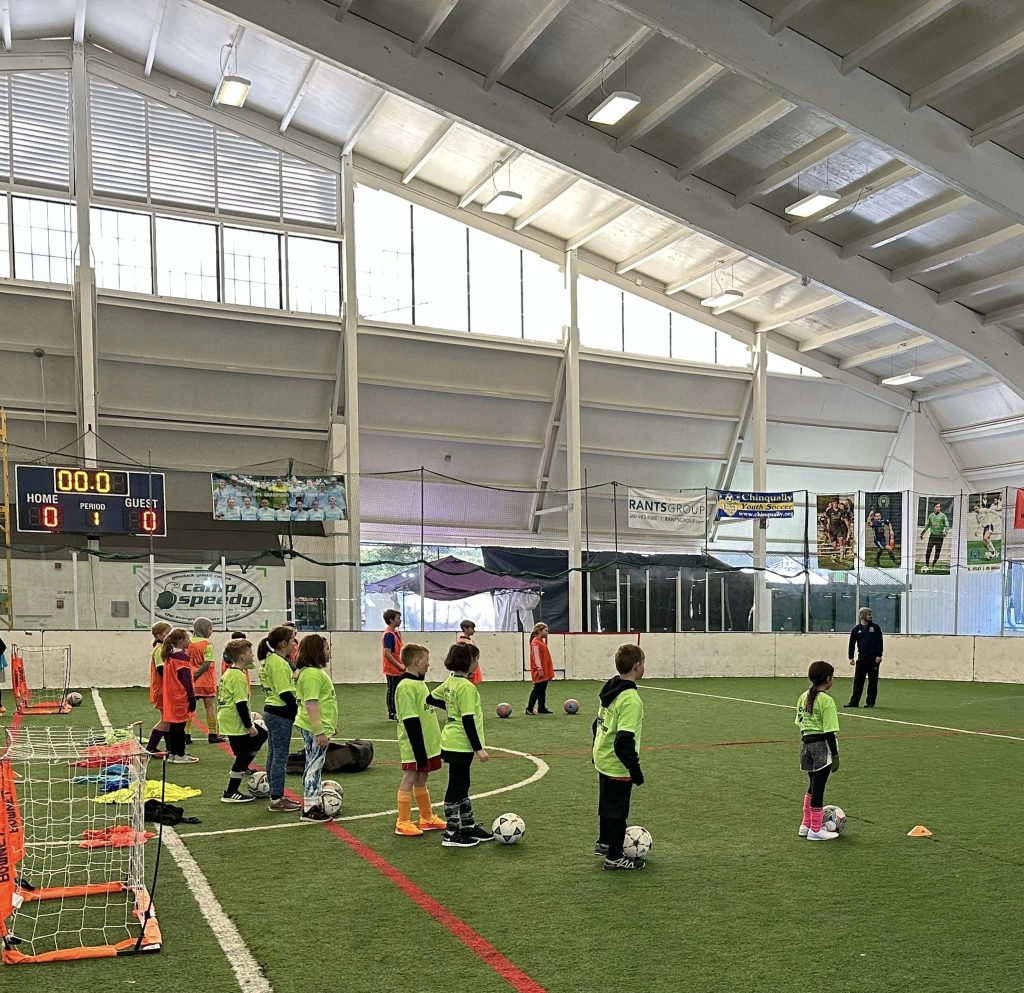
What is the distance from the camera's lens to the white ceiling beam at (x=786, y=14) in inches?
563

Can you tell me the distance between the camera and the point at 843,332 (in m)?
33.2

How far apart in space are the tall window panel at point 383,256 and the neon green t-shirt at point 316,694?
22899 millimetres

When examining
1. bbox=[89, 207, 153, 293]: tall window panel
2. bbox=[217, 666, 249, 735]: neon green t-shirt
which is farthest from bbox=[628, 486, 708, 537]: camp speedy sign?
bbox=[217, 666, 249, 735]: neon green t-shirt

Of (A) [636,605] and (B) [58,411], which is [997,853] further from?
(B) [58,411]

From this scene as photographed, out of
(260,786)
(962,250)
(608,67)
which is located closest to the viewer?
(260,786)

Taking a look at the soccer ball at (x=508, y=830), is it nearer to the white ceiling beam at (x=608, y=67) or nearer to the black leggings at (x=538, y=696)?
the black leggings at (x=538, y=696)

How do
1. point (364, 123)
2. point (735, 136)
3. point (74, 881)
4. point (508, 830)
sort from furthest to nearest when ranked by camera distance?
point (364, 123) < point (735, 136) < point (508, 830) < point (74, 881)

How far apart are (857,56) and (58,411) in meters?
21.1

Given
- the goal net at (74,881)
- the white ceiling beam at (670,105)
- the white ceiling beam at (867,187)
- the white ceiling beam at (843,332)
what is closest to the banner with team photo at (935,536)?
the white ceiling beam at (843,332)

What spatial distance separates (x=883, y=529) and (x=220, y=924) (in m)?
24.0

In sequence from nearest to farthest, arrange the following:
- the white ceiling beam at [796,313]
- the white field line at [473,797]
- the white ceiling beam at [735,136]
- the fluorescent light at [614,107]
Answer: the white field line at [473,797] → the fluorescent light at [614,107] → the white ceiling beam at [735,136] → the white ceiling beam at [796,313]

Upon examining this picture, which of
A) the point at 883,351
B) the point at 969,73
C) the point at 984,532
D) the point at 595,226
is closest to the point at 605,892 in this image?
the point at 969,73

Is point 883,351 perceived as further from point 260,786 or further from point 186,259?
point 260,786

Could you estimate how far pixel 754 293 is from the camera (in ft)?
104
